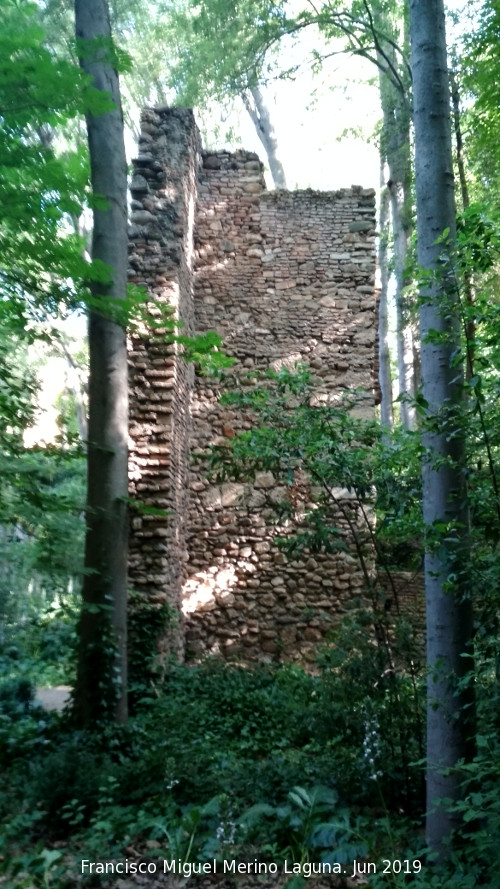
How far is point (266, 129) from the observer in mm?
17312

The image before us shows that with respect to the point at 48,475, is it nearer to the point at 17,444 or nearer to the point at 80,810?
the point at 17,444

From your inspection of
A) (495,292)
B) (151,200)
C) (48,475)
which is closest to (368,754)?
(48,475)

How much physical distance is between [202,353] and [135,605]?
104 inches

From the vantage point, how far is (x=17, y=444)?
4617 millimetres

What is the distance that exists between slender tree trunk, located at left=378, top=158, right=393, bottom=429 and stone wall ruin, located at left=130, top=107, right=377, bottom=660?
18.8 feet

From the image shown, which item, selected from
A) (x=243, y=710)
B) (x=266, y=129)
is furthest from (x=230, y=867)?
(x=266, y=129)

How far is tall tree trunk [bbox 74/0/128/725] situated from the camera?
5688mm

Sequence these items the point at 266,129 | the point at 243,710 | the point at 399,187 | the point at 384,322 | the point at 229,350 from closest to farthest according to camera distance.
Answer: the point at 243,710 → the point at 229,350 → the point at 399,187 → the point at 384,322 → the point at 266,129

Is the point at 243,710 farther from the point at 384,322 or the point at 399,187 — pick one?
the point at 384,322

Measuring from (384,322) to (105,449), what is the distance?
481 inches

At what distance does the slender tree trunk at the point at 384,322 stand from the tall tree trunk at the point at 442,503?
10.9m

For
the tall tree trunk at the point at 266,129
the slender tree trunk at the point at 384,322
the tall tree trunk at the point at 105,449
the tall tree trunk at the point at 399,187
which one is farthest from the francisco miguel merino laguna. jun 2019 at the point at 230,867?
the tall tree trunk at the point at 266,129

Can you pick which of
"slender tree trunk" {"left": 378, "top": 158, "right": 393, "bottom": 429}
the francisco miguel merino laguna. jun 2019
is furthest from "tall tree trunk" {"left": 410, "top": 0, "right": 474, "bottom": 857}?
"slender tree trunk" {"left": 378, "top": 158, "right": 393, "bottom": 429}

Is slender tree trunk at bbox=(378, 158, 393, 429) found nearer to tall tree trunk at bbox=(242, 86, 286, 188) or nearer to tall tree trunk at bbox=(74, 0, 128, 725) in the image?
tall tree trunk at bbox=(242, 86, 286, 188)
